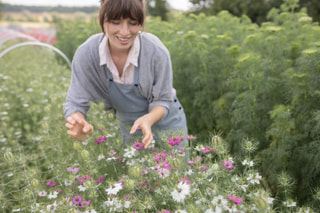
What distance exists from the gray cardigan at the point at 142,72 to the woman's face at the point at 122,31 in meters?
0.16

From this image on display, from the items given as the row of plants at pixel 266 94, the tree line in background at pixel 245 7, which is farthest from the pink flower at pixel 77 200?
the tree line in background at pixel 245 7

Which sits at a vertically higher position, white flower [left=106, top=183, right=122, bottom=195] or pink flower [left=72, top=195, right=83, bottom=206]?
white flower [left=106, top=183, right=122, bottom=195]

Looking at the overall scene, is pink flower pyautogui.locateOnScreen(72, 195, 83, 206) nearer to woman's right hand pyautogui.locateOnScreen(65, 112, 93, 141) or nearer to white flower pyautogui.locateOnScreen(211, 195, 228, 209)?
woman's right hand pyautogui.locateOnScreen(65, 112, 93, 141)

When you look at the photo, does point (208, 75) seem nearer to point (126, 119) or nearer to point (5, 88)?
point (126, 119)

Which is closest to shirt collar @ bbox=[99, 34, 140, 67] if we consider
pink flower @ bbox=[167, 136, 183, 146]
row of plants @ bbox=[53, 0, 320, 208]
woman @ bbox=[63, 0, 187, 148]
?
woman @ bbox=[63, 0, 187, 148]

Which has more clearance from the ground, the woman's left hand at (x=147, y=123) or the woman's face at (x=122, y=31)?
the woman's face at (x=122, y=31)

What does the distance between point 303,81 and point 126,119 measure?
4.01 ft

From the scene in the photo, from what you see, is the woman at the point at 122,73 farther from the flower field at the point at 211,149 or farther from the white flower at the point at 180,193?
the white flower at the point at 180,193

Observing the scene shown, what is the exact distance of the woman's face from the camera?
Result: 1.58 metres

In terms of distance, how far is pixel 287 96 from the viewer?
7.64ft

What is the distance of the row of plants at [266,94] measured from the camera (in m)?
2.08

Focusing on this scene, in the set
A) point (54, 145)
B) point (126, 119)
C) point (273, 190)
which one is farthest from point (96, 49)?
point (273, 190)

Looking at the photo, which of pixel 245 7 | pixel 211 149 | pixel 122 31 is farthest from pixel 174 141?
pixel 245 7

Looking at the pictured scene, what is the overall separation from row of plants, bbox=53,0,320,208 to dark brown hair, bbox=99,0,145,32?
0.88m
